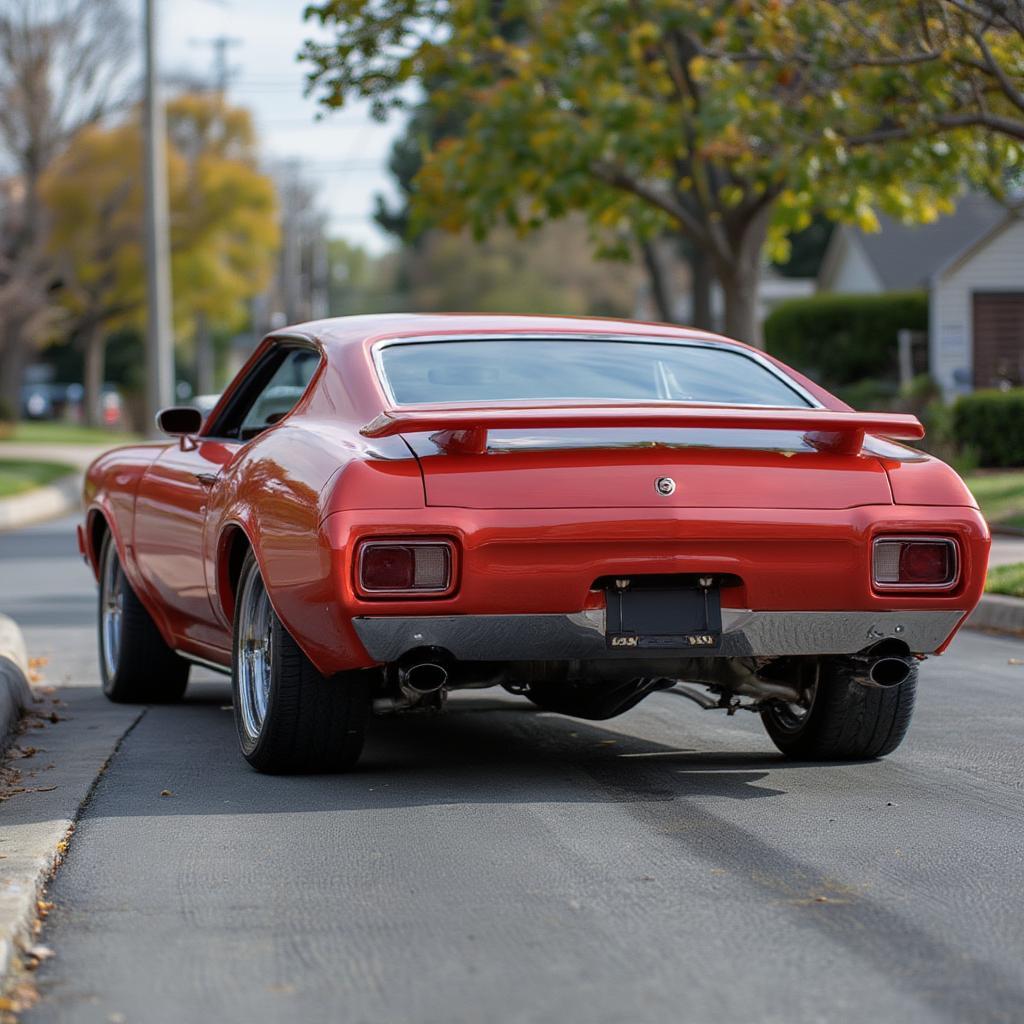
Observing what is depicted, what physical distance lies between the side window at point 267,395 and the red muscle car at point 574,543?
0.77 m

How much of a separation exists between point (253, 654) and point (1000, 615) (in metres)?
6.45

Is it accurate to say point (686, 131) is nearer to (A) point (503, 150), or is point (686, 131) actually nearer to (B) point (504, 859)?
(A) point (503, 150)

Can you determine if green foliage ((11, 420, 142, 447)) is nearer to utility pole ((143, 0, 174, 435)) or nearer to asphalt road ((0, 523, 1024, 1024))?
utility pole ((143, 0, 174, 435))

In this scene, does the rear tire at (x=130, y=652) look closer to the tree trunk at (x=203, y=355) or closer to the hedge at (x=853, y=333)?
the hedge at (x=853, y=333)

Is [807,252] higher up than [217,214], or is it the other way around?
[807,252]

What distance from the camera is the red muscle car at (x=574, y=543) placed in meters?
5.83

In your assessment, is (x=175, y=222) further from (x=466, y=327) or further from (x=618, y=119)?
(x=466, y=327)

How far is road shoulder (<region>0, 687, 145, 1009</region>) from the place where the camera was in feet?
14.6

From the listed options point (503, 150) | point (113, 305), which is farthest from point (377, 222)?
point (503, 150)

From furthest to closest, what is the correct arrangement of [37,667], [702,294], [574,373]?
[702,294], [37,667], [574,373]

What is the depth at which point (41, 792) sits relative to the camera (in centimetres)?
632

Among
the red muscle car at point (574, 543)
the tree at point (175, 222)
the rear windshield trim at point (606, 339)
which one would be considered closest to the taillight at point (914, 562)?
the red muscle car at point (574, 543)

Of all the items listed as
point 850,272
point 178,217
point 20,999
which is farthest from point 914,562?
point 178,217

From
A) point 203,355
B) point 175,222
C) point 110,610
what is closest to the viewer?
point 110,610
